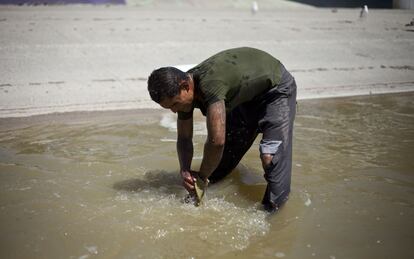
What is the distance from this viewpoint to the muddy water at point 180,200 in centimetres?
299

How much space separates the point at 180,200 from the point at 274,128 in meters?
0.99

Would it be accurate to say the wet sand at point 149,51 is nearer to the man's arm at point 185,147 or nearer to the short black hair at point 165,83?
the man's arm at point 185,147

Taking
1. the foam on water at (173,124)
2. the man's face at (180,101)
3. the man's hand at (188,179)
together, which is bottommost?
the foam on water at (173,124)

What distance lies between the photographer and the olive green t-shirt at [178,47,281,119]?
9.48 feet

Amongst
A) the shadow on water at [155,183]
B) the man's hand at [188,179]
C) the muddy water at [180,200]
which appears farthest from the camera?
the shadow on water at [155,183]

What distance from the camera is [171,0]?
17719 mm

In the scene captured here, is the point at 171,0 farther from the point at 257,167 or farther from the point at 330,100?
the point at 257,167

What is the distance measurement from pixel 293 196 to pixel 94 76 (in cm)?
525

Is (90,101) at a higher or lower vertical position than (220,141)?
lower

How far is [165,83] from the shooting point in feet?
9.12

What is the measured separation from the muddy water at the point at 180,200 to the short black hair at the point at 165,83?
1017 mm

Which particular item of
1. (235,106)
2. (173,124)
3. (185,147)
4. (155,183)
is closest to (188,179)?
(185,147)

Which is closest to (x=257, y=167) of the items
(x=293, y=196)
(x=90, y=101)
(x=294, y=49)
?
(x=293, y=196)

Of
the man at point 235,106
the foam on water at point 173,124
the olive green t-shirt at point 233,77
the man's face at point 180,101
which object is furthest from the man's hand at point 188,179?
the foam on water at point 173,124
